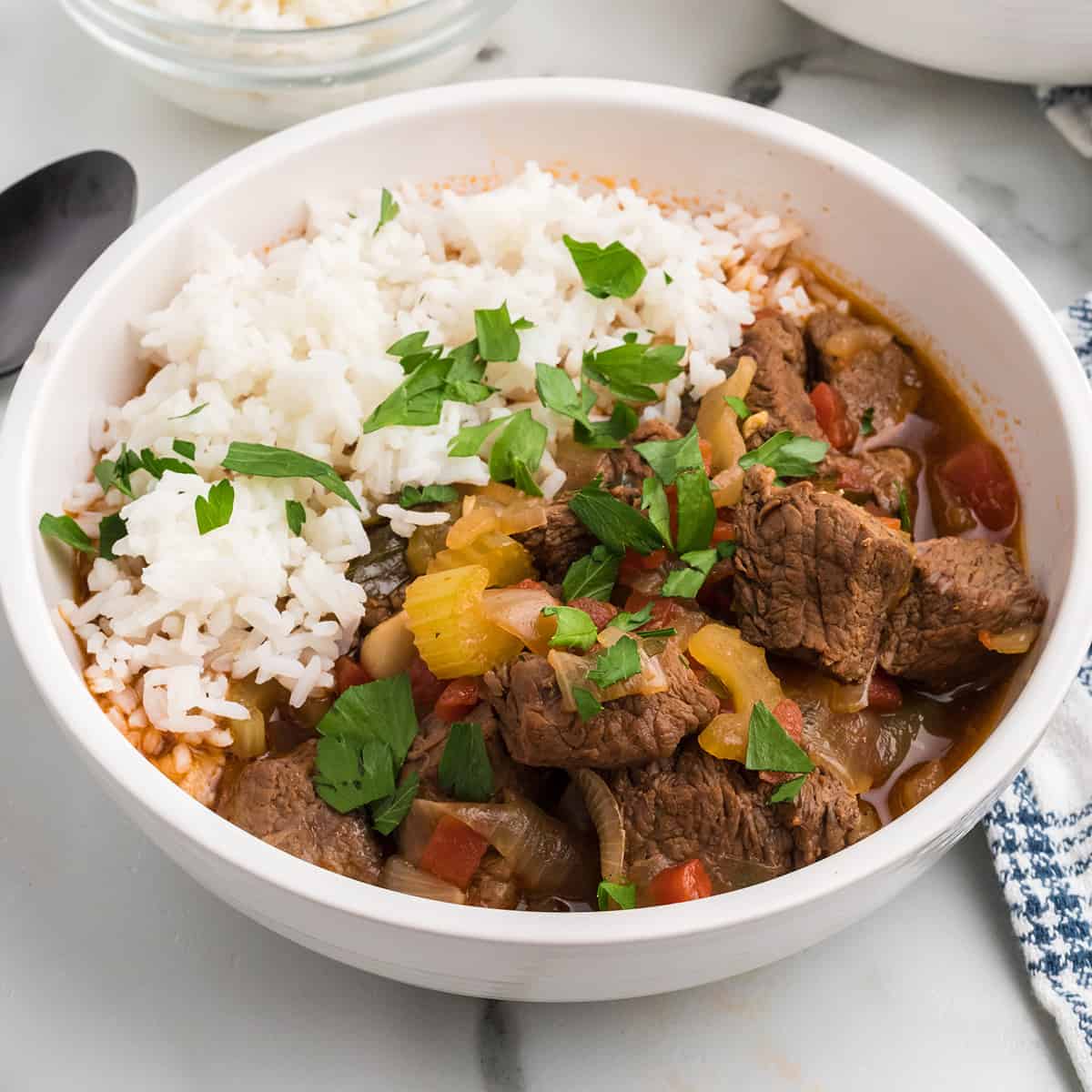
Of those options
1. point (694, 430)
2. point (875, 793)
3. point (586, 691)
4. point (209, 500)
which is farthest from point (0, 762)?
point (875, 793)

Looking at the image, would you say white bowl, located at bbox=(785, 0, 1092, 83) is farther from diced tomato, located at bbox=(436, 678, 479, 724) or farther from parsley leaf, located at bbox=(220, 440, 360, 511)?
diced tomato, located at bbox=(436, 678, 479, 724)

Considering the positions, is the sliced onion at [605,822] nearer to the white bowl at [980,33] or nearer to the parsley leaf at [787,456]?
the parsley leaf at [787,456]

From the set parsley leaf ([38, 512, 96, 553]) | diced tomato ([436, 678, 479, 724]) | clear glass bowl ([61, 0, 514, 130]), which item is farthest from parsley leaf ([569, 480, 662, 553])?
clear glass bowl ([61, 0, 514, 130])

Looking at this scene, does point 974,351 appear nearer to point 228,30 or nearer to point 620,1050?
point 620,1050

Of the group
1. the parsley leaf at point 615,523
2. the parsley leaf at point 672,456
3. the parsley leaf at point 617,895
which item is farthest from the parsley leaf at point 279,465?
the parsley leaf at point 617,895

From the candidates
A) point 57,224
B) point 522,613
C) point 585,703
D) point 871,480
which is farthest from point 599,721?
point 57,224
